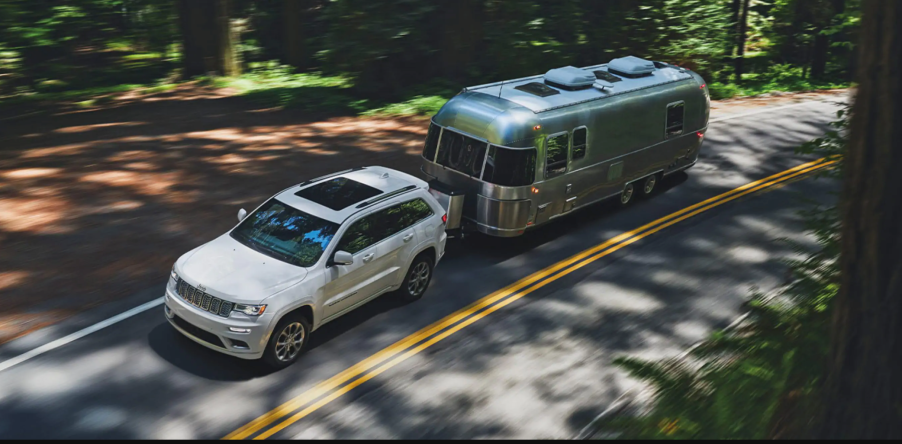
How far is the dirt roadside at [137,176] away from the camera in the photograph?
1129 cm

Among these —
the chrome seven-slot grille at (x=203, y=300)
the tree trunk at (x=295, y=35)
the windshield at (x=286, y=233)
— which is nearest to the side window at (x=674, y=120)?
the windshield at (x=286, y=233)

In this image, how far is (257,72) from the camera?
981 inches

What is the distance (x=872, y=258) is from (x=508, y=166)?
270 inches

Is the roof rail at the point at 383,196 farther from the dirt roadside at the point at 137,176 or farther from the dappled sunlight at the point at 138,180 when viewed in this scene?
the dappled sunlight at the point at 138,180

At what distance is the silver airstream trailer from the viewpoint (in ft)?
40.7

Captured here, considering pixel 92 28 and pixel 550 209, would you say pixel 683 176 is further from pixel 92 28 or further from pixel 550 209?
pixel 92 28

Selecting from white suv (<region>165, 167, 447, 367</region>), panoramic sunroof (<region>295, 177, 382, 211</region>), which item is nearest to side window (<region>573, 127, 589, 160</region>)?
white suv (<region>165, 167, 447, 367</region>)

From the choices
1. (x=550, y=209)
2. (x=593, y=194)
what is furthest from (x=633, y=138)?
(x=550, y=209)

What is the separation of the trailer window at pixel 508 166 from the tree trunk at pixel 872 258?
650 cm

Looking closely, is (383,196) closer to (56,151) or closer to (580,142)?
(580,142)

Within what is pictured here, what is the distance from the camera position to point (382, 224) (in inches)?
413

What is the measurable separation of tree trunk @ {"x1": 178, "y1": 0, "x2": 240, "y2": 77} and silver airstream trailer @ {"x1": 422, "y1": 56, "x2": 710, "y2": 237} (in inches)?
483

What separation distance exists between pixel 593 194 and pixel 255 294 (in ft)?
24.0

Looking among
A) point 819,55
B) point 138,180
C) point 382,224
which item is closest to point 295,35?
point 138,180
